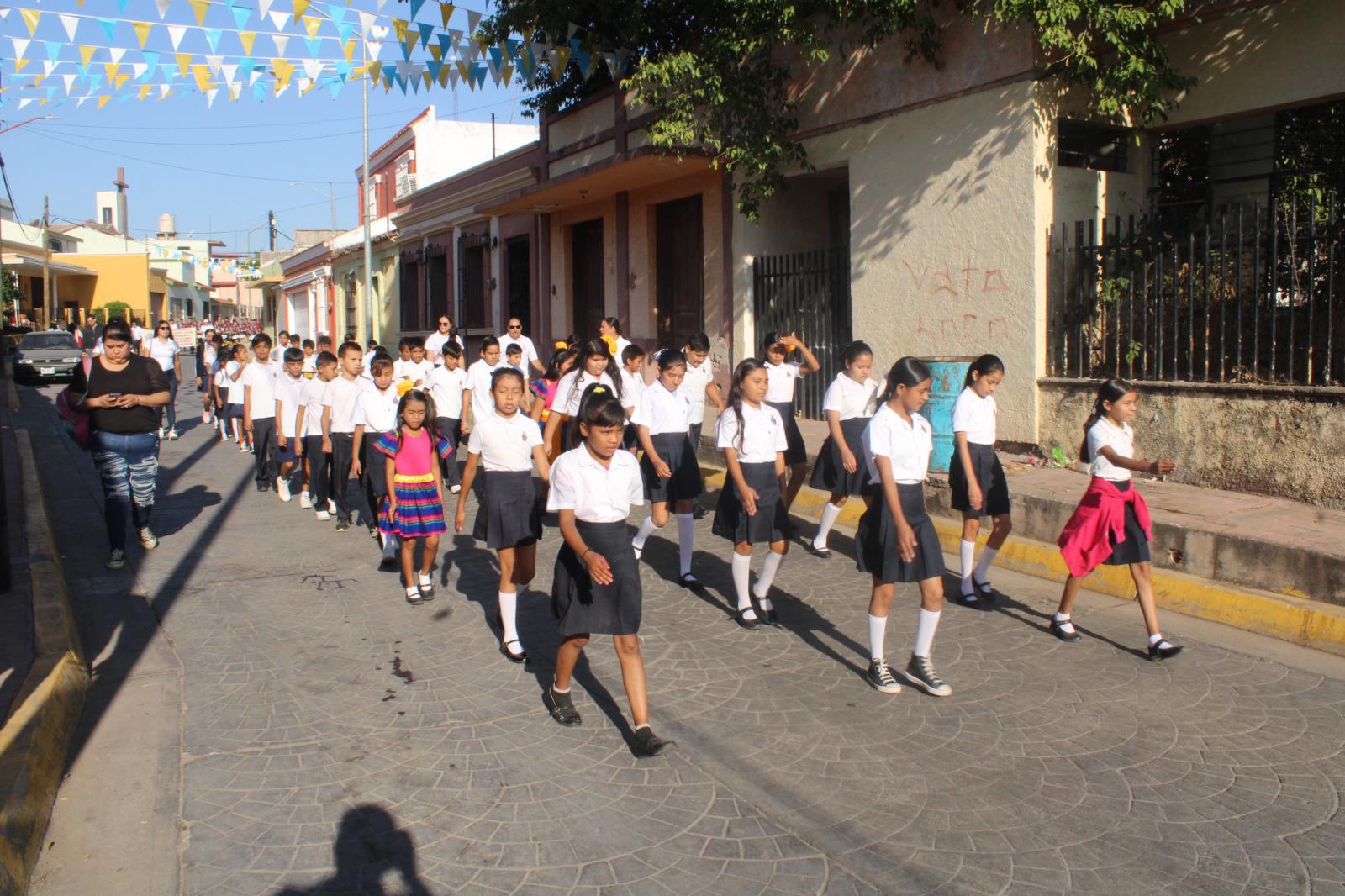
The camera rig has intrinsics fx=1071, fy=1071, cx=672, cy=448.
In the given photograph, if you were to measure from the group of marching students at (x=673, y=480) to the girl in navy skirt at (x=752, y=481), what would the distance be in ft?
0.04

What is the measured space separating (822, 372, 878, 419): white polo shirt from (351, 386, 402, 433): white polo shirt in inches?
134

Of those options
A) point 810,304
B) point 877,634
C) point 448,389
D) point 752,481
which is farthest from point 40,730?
point 810,304

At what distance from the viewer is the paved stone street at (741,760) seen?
359cm

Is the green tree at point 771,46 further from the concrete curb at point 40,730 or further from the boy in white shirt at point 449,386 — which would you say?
the concrete curb at point 40,730

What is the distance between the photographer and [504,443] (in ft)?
20.1

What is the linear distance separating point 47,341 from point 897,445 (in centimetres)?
3136

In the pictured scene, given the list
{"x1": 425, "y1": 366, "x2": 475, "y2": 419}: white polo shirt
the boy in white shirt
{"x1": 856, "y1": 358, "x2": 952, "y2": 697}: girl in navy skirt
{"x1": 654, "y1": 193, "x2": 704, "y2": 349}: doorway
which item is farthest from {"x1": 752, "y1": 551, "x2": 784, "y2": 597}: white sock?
{"x1": 654, "y1": 193, "x2": 704, "y2": 349}: doorway

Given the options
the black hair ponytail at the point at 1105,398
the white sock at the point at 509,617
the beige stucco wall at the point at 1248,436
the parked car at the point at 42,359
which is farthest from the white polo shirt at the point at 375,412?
the parked car at the point at 42,359

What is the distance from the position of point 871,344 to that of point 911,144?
2212 millimetres

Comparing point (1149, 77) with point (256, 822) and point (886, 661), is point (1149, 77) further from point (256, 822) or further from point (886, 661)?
point (256, 822)

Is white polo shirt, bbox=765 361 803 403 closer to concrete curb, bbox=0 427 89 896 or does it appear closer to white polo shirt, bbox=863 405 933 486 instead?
white polo shirt, bbox=863 405 933 486

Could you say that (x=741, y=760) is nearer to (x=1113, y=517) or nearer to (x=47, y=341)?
(x=1113, y=517)

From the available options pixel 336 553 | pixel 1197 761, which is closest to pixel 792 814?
pixel 1197 761

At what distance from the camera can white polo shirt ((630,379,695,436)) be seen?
766cm
